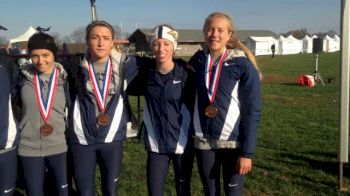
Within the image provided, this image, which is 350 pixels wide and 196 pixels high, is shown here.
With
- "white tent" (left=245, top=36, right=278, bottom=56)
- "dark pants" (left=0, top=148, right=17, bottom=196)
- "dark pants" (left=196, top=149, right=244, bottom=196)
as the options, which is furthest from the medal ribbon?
"white tent" (left=245, top=36, right=278, bottom=56)

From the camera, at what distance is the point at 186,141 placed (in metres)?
3.82

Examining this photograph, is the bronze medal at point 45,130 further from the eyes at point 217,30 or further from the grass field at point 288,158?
the grass field at point 288,158

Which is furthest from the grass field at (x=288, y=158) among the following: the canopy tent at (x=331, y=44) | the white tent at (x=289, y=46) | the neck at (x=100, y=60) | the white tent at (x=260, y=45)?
the canopy tent at (x=331, y=44)

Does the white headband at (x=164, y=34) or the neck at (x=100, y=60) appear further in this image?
the neck at (x=100, y=60)

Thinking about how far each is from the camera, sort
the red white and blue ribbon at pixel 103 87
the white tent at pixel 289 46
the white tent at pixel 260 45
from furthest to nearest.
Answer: the white tent at pixel 289 46 < the white tent at pixel 260 45 < the red white and blue ribbon at pixel 103 87

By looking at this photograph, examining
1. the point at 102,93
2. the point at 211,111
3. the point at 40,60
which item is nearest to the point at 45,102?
the point at 40,60

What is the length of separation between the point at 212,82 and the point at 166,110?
48 cm

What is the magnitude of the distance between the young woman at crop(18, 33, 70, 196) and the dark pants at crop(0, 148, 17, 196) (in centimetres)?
8

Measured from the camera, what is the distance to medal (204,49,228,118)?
362 centimetres

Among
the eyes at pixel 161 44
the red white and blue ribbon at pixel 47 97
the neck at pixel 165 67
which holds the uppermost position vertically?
the eyes at pixel 161 44

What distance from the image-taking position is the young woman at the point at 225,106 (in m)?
3.56

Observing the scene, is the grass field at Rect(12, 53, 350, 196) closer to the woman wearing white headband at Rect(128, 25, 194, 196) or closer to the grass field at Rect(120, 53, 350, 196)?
the grass field at Rect(120, 53, 350, 196)

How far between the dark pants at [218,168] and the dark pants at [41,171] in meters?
1.30

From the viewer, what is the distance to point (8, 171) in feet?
12.4
